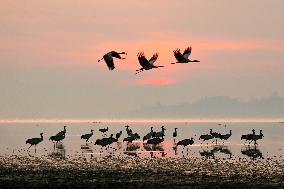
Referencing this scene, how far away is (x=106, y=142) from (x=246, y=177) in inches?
966

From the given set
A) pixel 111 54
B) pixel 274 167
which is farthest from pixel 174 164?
pixel 111 54

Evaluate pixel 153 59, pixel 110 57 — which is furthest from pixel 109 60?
pixel 153 59

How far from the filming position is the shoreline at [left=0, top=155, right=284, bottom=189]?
23.6 meters

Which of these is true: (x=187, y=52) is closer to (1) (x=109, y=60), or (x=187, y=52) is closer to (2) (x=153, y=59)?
(2) (x=153, y=59)

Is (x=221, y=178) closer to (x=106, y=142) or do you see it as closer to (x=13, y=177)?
(x=13, y=177)

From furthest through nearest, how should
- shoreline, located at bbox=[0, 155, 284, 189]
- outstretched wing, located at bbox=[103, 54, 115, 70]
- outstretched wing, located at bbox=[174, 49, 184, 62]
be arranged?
outstretched wing, located at bbox=[174, 49, 184, 62] → outstretched wing, located at bbox=[103, 54, 115, 70] → shoreline, located at bbox=[0, 155, 284, 189]

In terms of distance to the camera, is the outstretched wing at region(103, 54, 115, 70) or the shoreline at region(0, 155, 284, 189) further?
the outstretched wing at region(103, 54, 115, 70)

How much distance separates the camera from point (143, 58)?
26531 millimetres

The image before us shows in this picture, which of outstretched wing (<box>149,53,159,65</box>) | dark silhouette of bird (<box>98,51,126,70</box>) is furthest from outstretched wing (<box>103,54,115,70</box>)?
outstretched wing (<box>149,53,159,65</box>)

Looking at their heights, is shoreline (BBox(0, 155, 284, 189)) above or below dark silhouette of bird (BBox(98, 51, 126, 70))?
below

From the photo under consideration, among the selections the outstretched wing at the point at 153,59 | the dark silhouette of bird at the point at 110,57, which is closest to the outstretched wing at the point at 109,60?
the dark silhouette of bird at the point at 110,57

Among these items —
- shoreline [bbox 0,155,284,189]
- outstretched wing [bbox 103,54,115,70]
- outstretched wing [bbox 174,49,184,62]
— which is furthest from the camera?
outstretched wing [bbox 174,49,184,62]

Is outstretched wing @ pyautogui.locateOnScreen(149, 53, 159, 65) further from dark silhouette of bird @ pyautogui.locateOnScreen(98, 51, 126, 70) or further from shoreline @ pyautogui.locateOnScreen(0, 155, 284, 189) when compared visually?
shoreline @ pyautogui.locateOnScreen(0, 155, 284, 189)

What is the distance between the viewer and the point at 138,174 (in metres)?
27.2
